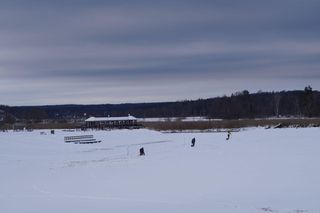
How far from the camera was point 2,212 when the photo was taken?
15.0m

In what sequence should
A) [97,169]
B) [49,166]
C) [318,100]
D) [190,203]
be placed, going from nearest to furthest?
[190,203]
[97,169]
[49,166]
[318,100]

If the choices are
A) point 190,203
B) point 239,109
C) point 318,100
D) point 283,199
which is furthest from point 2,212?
point 239,109

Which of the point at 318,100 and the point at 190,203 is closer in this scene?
the point at 190,203

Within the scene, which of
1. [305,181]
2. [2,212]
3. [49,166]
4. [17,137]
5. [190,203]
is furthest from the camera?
[17,137]

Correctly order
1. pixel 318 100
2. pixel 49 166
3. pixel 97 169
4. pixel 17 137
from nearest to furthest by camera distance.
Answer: pixel 97 169, pixel 49 166, pixel 17 137, pixel 318 100

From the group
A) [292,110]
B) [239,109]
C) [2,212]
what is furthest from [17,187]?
[292,110]

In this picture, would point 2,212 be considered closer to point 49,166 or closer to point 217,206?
point 217,206

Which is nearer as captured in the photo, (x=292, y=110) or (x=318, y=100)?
(x=318, y=100)

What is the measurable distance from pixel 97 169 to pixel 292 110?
16301cm

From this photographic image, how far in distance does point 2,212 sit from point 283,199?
780cm

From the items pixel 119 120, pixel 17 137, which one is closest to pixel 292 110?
pixel 119 120

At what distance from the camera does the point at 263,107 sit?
187 meters

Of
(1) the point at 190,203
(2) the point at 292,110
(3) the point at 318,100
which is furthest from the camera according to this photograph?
(2) the point at 292,110

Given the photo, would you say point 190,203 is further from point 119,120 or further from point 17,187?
point 119,120
